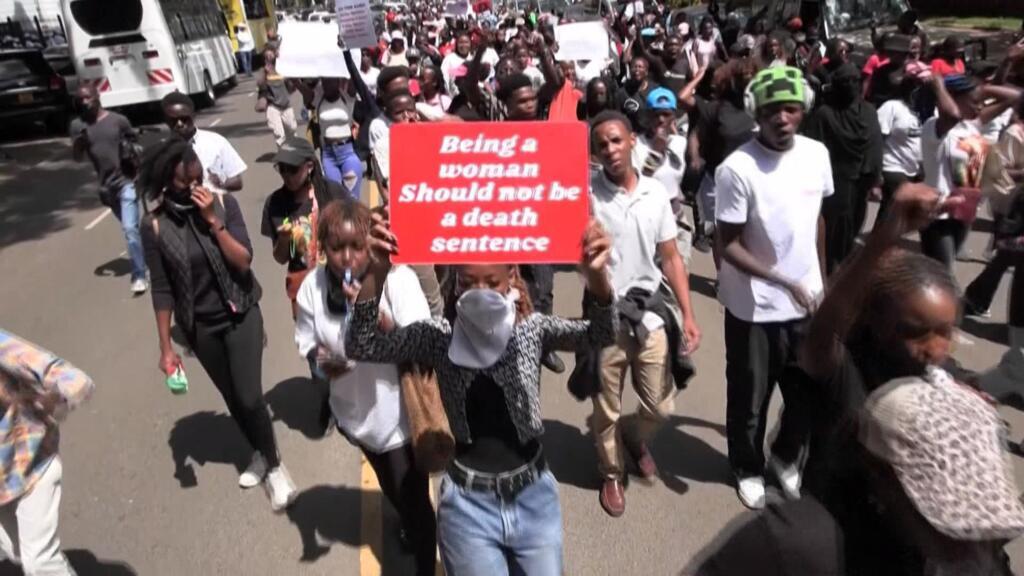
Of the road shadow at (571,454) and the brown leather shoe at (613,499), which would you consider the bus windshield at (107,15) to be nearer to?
the road shadow at (571,454)

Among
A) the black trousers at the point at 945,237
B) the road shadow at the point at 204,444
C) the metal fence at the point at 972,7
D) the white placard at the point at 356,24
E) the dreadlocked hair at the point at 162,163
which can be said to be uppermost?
the white placard at the point at 356,24

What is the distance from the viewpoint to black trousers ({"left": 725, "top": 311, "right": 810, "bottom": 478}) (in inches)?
143

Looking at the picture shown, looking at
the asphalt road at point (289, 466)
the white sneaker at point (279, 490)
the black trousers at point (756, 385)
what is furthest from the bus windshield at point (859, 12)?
the white sneaker at point (279, 490)

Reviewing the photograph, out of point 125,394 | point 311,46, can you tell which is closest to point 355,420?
point 125,394

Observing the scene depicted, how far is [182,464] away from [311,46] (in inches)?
139

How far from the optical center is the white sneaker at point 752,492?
3980 mm

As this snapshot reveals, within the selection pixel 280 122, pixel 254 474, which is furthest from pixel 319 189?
pixel 280 122

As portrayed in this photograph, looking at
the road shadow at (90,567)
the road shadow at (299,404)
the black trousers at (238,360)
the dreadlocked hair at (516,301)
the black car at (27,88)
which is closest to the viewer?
the dreadlocked hair at (516,301)

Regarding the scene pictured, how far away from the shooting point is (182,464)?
15.6 feet

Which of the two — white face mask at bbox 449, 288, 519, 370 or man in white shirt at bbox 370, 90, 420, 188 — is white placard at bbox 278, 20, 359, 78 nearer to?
man in white shirt at bbox 370, 90, 420, 188

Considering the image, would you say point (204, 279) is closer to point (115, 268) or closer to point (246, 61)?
point (115, 268)

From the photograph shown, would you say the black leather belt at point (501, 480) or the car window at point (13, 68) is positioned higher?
the car window at point (13, 68)

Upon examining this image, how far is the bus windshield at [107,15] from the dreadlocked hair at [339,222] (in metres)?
16.2

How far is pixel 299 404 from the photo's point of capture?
17.7ft
